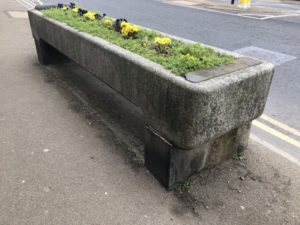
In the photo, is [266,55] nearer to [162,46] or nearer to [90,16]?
[90,16]

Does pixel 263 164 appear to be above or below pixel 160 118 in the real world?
below

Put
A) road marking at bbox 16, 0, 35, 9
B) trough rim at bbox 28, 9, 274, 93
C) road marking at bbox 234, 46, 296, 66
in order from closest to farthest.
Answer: trough rim at bbox 28, 9, 274, 93 → road marking at bbox 234, 46, 296, 66 → road marking at bbox 16, 0, 35, 9

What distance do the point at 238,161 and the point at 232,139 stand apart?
1.05ft

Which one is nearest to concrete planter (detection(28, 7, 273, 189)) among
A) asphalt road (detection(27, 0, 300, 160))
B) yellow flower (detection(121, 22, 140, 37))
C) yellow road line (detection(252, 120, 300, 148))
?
yellow flower (detection(121, 22, 140, 37))

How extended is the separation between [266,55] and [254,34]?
257cm

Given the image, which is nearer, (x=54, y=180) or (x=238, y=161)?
(x=54, y=180)

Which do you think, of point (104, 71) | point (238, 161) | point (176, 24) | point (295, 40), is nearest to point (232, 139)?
point (238, 161)

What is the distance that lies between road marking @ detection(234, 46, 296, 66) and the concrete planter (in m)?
3.97

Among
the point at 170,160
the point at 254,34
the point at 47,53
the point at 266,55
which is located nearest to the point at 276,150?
the point at 170,160

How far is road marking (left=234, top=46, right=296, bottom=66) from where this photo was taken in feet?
21.0

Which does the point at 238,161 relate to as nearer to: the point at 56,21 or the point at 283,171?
the point at 283,171

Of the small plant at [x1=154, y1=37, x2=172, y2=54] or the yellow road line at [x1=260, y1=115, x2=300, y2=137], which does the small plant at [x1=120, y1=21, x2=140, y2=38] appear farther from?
the yellow road line at [x1=260, y1=115, x2=300, y2=137]

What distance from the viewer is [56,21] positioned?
14.9 ft

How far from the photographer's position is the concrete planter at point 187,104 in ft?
7.29
